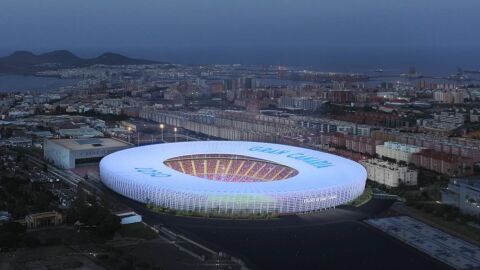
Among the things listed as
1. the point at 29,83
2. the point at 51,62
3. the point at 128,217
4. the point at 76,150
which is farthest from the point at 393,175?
the point at 51,62

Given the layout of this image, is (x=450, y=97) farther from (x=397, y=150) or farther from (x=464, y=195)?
(x=464, y=195)

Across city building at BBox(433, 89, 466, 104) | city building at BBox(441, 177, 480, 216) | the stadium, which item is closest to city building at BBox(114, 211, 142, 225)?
the stadium

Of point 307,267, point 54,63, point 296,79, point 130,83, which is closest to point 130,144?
point 307,267

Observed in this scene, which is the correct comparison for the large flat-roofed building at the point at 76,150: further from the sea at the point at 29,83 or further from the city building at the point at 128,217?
the sea at the point at 29,83

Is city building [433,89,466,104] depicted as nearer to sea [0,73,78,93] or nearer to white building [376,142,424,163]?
white building [376,142,424,163]

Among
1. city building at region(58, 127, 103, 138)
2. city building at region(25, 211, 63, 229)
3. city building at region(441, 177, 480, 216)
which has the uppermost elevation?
city building at region(58, 127, 103, 138)
